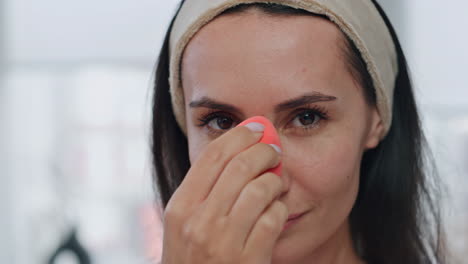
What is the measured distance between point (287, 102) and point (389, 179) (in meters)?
0.41

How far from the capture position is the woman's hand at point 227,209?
0.66m

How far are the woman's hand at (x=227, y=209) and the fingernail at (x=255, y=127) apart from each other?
19 millimetres

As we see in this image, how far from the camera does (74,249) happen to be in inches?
76.8

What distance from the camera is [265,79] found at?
0.81 meters

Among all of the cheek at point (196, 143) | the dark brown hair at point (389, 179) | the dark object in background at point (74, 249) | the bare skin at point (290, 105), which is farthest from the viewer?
the dark object in background at point (74, 249)

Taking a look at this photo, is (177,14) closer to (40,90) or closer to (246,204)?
(246,204)

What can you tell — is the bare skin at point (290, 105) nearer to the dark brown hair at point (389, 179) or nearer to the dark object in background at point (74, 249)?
the dark brown hair at point (389, 179)

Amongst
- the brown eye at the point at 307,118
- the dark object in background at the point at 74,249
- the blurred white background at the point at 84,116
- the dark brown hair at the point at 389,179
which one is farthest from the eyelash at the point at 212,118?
the dark object in background at the point at 74,249

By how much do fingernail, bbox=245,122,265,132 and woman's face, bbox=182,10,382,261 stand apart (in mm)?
59

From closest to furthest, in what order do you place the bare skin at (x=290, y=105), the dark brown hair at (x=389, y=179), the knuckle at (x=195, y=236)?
1. the knuckle at (x=195, y=236)
2. the bare skin at (x=290, y=105)
3. the dark brown hair at (x=389, y=179)

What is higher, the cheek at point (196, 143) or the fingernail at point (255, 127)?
the fingernail at point (255, 127)

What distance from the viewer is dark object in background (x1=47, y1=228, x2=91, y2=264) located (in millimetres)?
1939

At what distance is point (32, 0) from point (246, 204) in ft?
5.40

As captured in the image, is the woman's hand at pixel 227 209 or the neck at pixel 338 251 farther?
the neck at pixel 338 251
